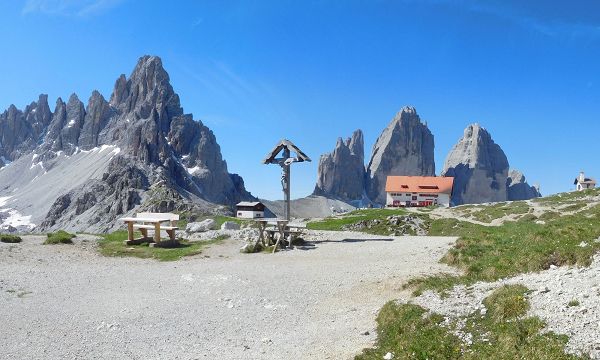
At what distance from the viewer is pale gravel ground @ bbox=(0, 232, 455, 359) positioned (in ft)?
40.5

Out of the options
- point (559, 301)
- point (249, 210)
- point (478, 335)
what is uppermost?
point (249, 210)

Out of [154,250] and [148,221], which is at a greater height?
[148,221]

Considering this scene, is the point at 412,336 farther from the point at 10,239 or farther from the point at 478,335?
the point at 10,239

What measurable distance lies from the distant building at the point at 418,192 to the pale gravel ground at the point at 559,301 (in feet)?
428

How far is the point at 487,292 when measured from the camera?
1316cm

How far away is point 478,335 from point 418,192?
139 meters

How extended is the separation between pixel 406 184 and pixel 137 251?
125708mm

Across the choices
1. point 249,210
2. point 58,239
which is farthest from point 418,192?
point 58,239

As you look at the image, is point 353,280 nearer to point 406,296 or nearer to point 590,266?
point 406,296

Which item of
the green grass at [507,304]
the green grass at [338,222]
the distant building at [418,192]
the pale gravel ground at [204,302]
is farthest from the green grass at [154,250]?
the distant building at [418,192]

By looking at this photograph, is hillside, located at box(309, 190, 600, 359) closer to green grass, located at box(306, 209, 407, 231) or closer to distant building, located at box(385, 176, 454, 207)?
green grass, located at box(306, 209, 407, 231)

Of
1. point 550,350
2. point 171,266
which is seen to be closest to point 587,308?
point 550,350

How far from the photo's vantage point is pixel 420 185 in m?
146

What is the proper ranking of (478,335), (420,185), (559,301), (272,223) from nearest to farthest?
(478,335)
(559,301)
(272,223)
(420,185)
